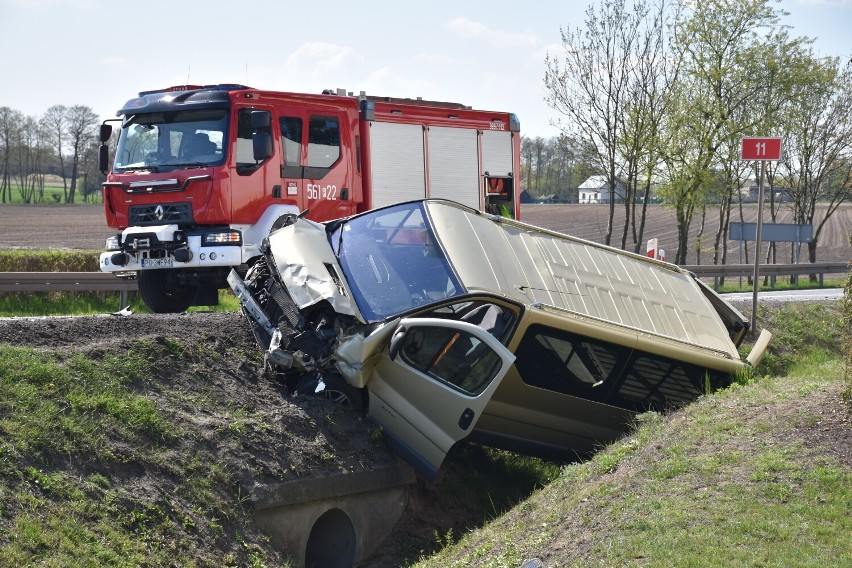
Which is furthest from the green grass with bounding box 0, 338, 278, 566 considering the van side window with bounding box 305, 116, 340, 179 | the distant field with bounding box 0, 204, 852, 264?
the distant field with bounding box 0, 204, 852, 264

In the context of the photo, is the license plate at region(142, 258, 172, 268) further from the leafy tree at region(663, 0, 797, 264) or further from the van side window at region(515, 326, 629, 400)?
the leafy tree at region(663, 0, 797, 264)

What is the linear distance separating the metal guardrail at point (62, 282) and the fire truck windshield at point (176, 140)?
3.70 meters

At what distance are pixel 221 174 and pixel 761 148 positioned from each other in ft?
23.1

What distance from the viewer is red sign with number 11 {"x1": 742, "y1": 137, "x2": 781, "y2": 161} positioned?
42.8 feet

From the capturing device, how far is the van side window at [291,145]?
13.9 meters

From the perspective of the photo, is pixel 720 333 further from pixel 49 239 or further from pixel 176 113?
pixel 49 239

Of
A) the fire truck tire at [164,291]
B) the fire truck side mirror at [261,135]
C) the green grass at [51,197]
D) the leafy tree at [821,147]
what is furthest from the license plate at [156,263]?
the green grass at [51,197]

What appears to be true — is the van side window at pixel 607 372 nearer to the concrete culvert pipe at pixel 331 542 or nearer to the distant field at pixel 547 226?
the concrete culvert pipe at pixel 331 542

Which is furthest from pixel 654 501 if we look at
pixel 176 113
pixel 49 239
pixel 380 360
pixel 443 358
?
pixel 49 239

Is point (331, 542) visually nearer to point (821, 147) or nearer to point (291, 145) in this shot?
point (291, 145)

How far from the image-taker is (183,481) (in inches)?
286

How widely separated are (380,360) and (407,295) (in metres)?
0.62

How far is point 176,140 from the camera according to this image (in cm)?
1355

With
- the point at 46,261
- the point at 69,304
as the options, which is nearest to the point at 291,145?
the point at 69,304
